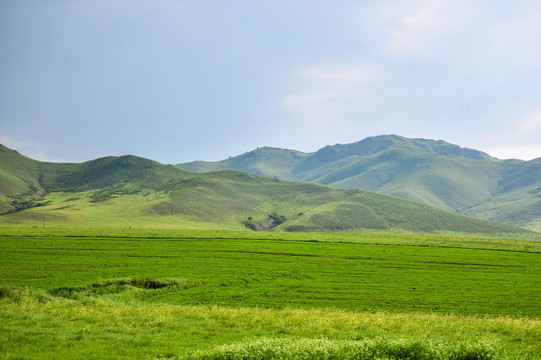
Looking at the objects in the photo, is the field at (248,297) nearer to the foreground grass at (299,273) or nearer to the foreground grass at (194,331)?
the foreground grass at (194,331)

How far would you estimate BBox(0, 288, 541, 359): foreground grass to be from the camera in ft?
53.6

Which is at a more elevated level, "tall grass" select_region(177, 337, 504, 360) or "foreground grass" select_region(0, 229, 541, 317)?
"tall grass" select_region(177, 337, 504, 360)

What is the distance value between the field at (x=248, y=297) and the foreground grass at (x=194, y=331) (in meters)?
0.09

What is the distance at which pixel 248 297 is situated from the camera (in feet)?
126

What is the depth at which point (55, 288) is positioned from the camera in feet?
127

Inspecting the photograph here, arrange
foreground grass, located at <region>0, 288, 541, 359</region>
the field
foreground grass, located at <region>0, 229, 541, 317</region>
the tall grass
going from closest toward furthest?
the tall grass < foreground grass, located at <region>0, 288, 541, 359</region> < the field < foreground grass, located at <region>0, 229, 541, 317</region>

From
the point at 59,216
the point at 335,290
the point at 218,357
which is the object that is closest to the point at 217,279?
the point at 335,290

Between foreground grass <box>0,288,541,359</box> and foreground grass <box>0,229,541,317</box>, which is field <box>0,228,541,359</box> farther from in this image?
foreground grass <box>0,229,541,317</box>

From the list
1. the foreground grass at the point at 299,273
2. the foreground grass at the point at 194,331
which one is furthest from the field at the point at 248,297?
the foreground grass at the point at 299,273

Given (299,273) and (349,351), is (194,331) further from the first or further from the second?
(299,273)

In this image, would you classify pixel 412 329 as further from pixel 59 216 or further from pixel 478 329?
pixel 59 216

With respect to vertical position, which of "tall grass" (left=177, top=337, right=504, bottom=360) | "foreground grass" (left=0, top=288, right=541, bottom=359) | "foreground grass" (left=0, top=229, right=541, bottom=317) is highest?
"tall grass" (left=177, top=337, right=504, bottom=360)

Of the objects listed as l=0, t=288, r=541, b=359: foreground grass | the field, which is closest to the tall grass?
l=0, t=288, r=541, b=359: foreground grass

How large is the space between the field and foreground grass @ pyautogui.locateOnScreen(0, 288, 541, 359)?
0.30 feet
